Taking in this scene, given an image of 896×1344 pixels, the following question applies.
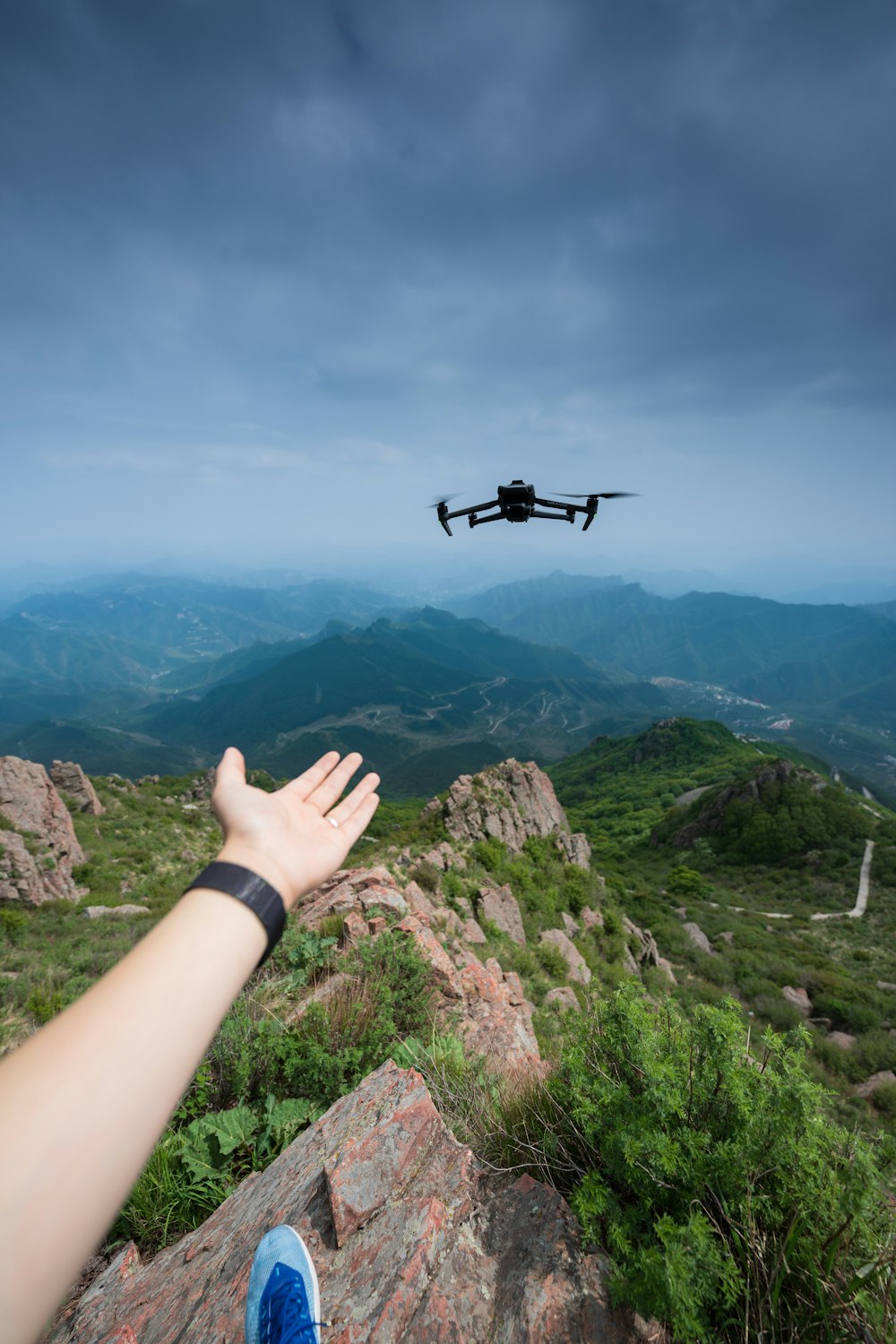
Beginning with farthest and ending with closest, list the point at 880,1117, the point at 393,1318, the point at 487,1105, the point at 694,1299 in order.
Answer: the point at 880,1117 → the point at 487,1105 → the point at 393,1318 → the point at 694,1299

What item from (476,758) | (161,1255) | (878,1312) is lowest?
(476,758)

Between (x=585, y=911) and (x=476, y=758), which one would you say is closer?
(x=585, y=911)

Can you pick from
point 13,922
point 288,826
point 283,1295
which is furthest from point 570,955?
point 13,922

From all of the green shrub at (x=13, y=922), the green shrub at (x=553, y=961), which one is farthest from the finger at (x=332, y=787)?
the green shrub at (x=13, y=922)

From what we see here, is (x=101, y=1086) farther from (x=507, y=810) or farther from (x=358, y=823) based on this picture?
(x=507, y=810)

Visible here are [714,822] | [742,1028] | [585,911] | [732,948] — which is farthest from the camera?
[714,822]

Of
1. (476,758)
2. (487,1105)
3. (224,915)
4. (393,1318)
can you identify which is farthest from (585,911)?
(476,758)

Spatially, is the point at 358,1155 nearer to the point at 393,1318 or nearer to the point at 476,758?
the point at 393,1318
